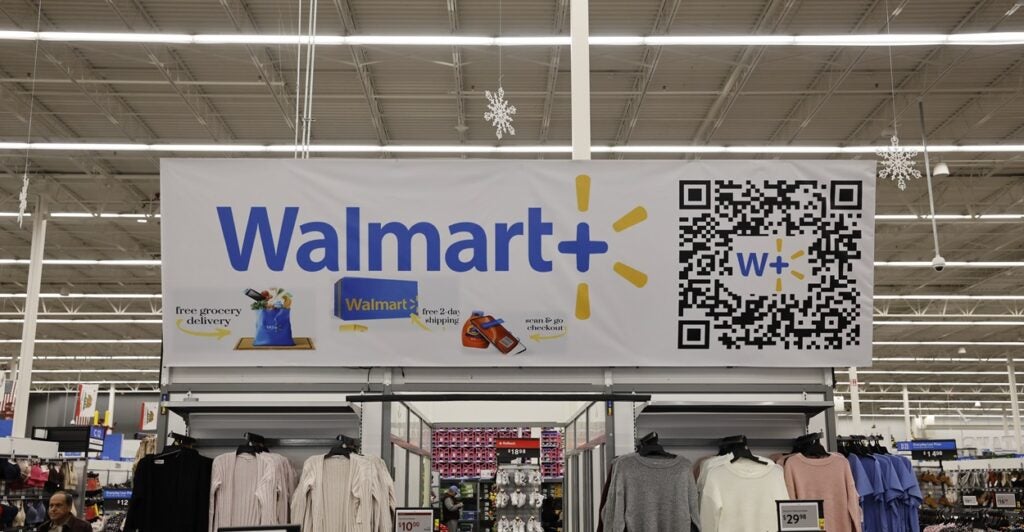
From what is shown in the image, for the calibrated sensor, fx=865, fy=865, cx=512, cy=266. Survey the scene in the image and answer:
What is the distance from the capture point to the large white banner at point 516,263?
6.09m

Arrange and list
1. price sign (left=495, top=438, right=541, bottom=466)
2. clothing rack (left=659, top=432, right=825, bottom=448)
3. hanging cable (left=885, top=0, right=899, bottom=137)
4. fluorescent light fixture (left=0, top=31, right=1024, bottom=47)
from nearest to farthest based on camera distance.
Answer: clothing rack (left=659, top=432, right=825, bottom=448)
fluorescent light fixture (left=0, top=31, right=1024, bottom=47)
hanging cable (left=885, top=0, right=899, bottom=137)
price sign (left=495, top=438, right=541, bottom=466)

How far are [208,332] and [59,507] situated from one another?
265 centimetres

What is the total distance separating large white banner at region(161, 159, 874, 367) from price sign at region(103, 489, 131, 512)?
1252 centimetres

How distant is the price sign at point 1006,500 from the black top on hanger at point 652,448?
36.2 ft

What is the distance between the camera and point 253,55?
41.1 feet

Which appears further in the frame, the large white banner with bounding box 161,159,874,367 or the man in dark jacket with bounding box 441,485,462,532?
the man in dark jacket with bounding box 441,485,462,532

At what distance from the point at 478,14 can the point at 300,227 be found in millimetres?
6639

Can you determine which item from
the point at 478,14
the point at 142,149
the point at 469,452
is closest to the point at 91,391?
the point at 142,149

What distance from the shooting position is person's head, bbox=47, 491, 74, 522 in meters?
7.34

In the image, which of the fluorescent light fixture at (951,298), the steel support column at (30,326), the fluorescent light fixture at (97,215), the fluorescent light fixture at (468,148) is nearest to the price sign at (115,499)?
the steel support column at (30,326)

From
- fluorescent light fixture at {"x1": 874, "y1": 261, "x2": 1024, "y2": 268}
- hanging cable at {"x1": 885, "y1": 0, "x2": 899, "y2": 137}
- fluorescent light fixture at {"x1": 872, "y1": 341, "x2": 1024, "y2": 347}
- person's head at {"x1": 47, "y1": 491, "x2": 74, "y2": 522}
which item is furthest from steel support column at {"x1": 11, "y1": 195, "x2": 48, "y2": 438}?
fluorescent light fixture at {"x1": 872, "y1": 341, "x2": 1024, "y2": 347}

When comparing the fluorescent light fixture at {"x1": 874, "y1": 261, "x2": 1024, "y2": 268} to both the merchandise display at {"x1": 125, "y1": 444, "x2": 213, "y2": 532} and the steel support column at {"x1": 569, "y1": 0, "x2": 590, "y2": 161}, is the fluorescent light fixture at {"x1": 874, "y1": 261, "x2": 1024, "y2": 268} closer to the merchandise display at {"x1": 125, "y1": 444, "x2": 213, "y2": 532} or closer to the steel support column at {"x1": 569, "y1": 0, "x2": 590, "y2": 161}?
the steel support column at {"x1": 569, "y1": 0, "x2": 590, "y2": 161}

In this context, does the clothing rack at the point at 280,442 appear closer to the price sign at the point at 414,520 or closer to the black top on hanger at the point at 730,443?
the price sign at the point at 414,520

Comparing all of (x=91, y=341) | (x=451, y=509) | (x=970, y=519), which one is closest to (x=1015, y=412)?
(x=970, y=519)
